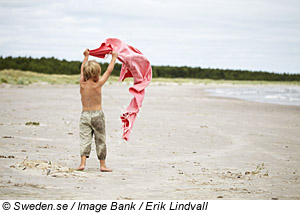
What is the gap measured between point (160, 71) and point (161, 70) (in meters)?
0.50

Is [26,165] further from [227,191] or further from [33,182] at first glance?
[227,191]

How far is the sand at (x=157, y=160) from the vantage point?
591 cm

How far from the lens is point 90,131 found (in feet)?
24.1

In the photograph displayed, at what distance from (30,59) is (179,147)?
237 feet

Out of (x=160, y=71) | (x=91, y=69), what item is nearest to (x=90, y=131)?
(x=91, y=69)

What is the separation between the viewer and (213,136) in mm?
11773

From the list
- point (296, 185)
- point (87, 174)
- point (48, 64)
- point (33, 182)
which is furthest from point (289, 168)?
point (48, 64)

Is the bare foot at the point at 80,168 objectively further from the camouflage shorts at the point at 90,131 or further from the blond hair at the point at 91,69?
the blond hair at the point at 91,69

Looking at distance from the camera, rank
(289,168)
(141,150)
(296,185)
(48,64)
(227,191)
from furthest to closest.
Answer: (48,64)
(141,150)
(289,168)
(296,185)
(227,191)

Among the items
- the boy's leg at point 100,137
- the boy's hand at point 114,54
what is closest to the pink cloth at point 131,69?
the boy's hand at point 114,54

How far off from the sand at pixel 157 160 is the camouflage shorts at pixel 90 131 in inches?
13.2

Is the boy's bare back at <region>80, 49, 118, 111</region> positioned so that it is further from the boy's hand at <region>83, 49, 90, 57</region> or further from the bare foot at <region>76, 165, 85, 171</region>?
the bare foot at <region>76, 165, 85, 171</region>

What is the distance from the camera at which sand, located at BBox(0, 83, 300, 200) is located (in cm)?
591

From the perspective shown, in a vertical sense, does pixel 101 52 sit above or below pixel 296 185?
above
